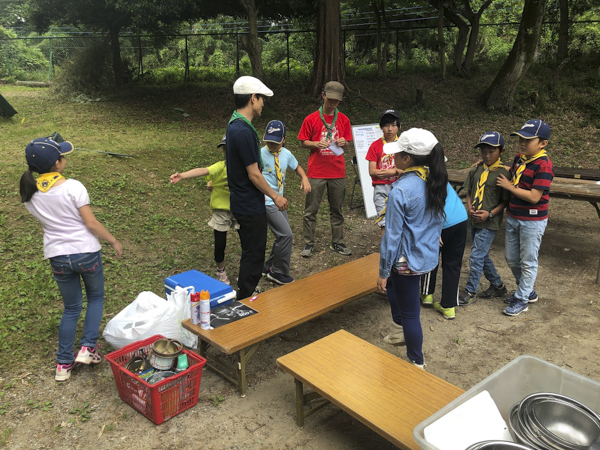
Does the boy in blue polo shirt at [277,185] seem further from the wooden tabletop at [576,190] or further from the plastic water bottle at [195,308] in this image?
the wooden tabletop at [576,190]

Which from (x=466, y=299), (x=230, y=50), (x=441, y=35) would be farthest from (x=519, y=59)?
(x=230, y=50)

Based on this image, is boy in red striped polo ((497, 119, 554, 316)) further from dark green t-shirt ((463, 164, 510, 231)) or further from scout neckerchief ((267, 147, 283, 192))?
scout neckerchief ((267, 147, 283, 192))

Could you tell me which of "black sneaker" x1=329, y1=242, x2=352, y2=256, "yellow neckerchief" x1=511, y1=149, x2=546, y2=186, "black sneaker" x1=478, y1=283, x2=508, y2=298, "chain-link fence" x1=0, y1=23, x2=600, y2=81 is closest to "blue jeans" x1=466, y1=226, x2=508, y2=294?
"black sneaker" x1=478, y1=283, x2=508, y2=298

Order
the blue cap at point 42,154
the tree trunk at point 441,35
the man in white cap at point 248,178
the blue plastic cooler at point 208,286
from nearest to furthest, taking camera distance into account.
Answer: the blue cap at point 42,154
the man in white cap at point 248,178
the blue plastic cooler at point 208,286
the tree trunk at point 441,35

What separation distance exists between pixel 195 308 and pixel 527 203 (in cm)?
323

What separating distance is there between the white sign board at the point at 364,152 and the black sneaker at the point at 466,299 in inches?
109

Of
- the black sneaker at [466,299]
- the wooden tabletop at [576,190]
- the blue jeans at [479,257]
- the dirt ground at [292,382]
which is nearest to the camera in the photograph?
the dirt ground at [292,382]

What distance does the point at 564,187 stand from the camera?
5.65m

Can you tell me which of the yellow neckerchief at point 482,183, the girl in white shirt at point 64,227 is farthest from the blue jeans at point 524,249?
the girl in white shirt at point 64,227

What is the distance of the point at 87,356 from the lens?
3.73 m

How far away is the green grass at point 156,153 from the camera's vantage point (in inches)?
192

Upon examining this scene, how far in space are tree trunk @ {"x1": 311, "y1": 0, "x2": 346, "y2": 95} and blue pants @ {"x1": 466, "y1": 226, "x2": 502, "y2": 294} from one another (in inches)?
345

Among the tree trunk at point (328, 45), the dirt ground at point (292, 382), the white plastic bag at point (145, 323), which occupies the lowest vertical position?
the dirt ground at point (292, 382)

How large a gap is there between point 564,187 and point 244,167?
12.8ft
